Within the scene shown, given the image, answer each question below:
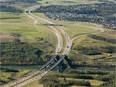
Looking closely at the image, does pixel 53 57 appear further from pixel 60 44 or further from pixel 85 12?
pixel 85 12

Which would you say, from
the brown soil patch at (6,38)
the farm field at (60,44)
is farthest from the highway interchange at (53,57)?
the brown soil patch at (6,38)

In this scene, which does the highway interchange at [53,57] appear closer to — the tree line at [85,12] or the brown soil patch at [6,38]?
the tree line at [85,12]

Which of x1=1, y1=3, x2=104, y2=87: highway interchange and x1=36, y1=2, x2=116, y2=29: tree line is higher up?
x1=36, y1=2, x2=116, y2=29: tree line

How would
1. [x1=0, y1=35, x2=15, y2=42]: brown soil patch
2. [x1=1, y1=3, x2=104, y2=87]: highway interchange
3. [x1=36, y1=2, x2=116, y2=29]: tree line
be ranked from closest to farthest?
[x1=1, y1=3, x2=104, y2=87]: highway interchange
[x1=0, y1=35, x2=15, y2=42]: brown soil patch
[x1=36, y1=2, x2=116, y2=29]: tree line

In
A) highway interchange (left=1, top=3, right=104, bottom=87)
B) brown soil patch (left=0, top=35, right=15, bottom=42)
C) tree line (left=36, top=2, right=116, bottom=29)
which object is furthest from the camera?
tree line (left=36, top=2, right=116, bottom=29)

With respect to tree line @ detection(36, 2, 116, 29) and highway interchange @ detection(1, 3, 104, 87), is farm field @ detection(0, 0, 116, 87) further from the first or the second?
highway interchange @ detection(1, 3, 104, 87)

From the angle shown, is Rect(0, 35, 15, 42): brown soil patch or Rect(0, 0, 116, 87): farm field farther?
Rect(0, 35, 15, 42): brown soil patch

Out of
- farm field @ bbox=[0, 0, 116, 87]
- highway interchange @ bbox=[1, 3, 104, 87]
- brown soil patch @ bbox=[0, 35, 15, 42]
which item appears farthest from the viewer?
brown soil patch @ bbox=[0, 35, 15, 42]

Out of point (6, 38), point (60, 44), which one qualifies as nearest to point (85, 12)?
point (60, 44)

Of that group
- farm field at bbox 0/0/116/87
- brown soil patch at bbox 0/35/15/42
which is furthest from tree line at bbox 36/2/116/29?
brown soil patch at bbox 0/35/15/42

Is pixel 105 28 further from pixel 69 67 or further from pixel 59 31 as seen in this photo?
pixel 69 67

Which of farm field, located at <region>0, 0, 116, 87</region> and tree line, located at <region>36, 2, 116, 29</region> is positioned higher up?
tree line, located at <region>36, 2, 116, 29</region>

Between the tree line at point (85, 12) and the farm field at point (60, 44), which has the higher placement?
the tree line at point (85, 12)

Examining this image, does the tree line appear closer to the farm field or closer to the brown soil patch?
the farm field
